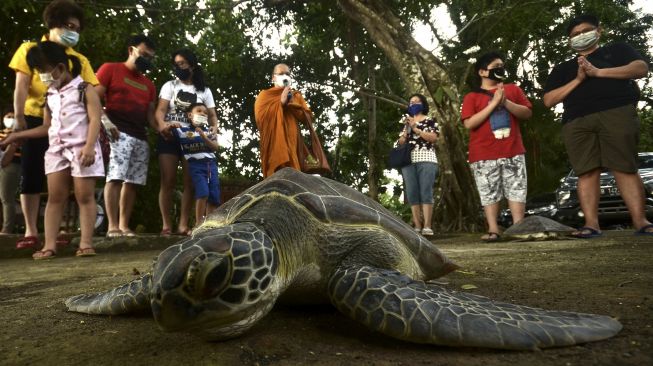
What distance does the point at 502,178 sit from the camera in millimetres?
4809

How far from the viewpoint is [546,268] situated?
269cm

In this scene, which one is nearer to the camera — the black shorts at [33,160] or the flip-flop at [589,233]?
the black shorts at [33,160]

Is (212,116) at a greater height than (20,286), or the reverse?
(212,116)

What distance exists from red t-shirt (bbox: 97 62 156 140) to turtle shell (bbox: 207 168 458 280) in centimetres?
340

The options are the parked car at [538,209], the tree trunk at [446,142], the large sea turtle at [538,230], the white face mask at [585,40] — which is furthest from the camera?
the parked car at [538,209]

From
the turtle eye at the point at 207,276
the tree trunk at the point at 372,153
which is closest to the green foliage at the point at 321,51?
the tree trunk at the point at 372,153

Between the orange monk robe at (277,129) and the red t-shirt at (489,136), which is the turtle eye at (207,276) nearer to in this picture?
the orange monk robe at (277,129)

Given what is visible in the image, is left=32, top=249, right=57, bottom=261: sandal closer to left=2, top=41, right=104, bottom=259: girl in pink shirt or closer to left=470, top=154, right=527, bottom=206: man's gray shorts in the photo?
left=2, top=41, right=104, bottom=259: girl in pink shirt

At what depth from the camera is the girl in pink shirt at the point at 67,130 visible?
401 centimetres

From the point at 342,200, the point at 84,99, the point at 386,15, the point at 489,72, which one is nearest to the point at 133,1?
the point at 386,15

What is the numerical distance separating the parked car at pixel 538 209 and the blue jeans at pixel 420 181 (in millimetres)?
5183

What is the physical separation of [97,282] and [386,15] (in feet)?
25.0

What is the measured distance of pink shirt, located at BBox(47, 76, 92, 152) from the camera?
4027 millimetres

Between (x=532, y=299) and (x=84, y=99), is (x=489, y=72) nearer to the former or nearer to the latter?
(x=532, y=299)
